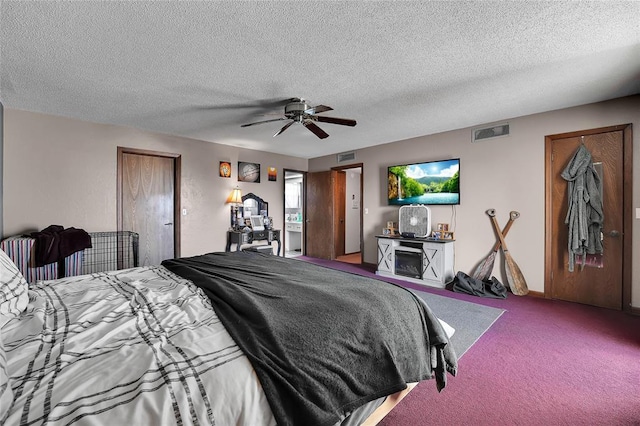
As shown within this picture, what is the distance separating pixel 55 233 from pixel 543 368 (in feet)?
16.4

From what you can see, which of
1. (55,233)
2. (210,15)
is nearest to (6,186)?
(55,233)

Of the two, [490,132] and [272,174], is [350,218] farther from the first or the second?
[490,132]

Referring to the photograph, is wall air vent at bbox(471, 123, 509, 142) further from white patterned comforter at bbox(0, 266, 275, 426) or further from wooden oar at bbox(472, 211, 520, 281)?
white patterned comforter at bbox(0, 266, 275, 426)

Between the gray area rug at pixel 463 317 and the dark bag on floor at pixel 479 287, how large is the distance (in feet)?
1.34

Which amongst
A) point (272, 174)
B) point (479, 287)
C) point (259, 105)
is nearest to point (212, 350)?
point (259, 105)

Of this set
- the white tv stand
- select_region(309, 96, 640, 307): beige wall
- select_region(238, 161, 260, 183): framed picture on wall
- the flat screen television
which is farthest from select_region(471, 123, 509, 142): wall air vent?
select_region(238, 161, 260, 183): framed picture on wall

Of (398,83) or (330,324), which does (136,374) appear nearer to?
(330,324)

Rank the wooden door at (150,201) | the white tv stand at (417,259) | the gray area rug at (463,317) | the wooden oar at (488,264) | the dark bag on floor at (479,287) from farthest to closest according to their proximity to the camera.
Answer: the wooden door at (150,201) < the white tv stand at (417,259) < the wooden oar at (488,264) < the dark bag on floor at (479,287) < the gray area rug at (463,317)

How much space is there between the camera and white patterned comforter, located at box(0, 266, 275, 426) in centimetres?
75

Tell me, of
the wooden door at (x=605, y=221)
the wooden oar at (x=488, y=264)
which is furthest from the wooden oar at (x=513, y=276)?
the wooden door at (x=605, y=221)

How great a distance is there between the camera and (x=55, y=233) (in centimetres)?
330

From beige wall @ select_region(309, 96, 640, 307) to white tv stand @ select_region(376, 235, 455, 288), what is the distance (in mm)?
403

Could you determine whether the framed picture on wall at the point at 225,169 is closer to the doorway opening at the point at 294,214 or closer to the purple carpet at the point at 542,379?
the doorway opening at the point at 294,214

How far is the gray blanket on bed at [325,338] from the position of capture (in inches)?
39.1
